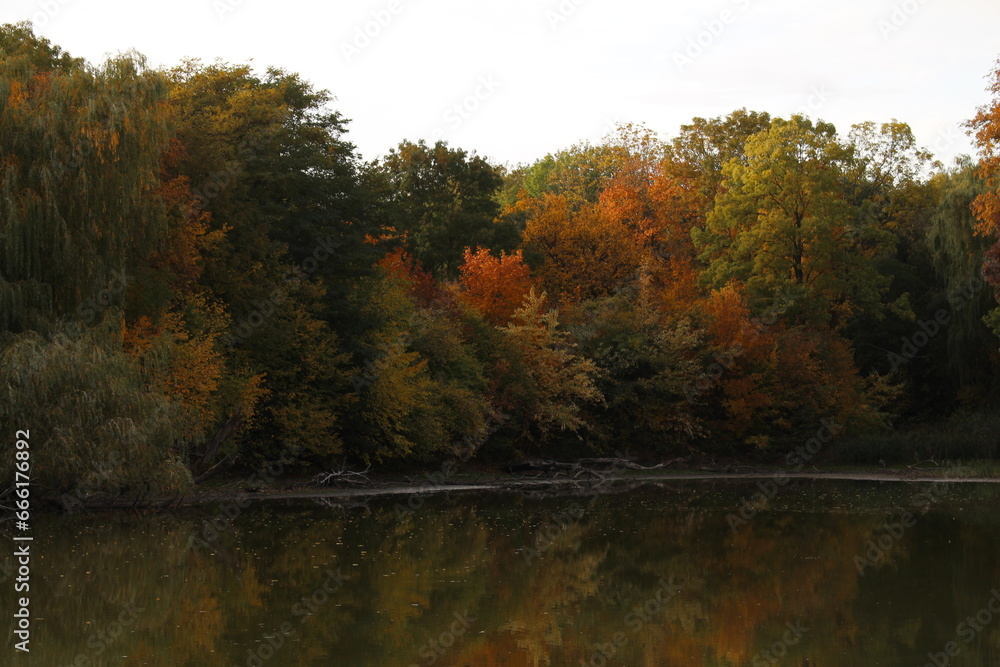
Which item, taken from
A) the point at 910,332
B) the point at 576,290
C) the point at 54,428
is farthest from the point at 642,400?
the point at 54,428

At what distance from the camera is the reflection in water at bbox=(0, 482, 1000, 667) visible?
1238 centimetres

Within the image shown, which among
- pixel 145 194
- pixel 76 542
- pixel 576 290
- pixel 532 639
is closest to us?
pixel 532 639

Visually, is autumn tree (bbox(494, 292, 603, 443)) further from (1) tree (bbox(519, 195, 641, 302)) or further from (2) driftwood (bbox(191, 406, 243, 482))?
(2) driftwood (bbox(191, 406, 243, 482))

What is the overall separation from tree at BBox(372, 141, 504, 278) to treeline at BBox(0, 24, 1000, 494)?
125 millimetres

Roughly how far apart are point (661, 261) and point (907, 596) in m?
32.4

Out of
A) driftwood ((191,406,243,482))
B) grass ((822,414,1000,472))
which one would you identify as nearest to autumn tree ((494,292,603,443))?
grass ((822,414,1000,472))

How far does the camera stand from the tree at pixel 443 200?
148 ft

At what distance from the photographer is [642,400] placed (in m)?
40.2

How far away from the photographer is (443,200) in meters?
46.4

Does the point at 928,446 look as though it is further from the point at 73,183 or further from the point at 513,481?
the point at 73,183

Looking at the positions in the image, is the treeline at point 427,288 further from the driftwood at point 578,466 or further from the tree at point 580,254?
the driftwood at point 578,466

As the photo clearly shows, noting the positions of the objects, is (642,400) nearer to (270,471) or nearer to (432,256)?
(432,256)

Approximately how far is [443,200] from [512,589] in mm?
31576

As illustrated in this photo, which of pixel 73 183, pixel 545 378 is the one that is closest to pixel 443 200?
pixel 545 378
